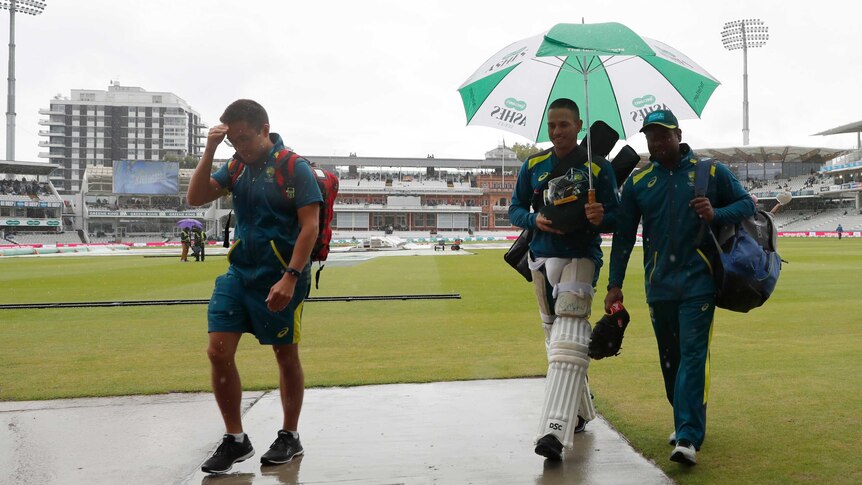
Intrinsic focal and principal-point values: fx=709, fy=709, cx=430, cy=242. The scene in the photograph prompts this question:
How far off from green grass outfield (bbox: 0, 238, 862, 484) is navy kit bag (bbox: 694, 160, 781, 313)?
0.85 meters

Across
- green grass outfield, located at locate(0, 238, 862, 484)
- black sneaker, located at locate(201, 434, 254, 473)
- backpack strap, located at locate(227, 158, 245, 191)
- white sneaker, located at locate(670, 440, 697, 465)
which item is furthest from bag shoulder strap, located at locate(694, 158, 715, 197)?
black sneaker, located at locate(201, 434, 254, 473)

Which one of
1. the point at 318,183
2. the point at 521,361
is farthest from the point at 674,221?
the point at 521,361

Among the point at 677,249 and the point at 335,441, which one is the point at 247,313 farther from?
the point at 677,249

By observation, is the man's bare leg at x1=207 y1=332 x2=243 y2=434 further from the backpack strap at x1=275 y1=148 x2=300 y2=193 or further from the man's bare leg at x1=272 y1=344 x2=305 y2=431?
the backpack strap at x1=275 y1=148 x2=300 y2=193

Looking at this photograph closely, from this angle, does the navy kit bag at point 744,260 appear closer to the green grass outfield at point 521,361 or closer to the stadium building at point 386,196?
the green grass outfield at point 521,361

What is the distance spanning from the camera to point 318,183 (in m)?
3.97

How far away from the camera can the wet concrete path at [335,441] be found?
11.8 feet

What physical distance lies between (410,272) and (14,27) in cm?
6854

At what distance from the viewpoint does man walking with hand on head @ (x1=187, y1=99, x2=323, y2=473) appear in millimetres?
3816

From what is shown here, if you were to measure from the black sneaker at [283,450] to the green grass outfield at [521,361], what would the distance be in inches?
73.6

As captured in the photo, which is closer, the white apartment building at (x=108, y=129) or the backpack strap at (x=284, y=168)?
the backpack strap at (x=284, y=168)

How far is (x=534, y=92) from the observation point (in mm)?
5266

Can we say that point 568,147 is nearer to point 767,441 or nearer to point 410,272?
point 767,441

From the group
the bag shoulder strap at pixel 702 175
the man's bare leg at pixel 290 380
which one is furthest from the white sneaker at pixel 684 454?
the man's bare leg at pixel 290 380
